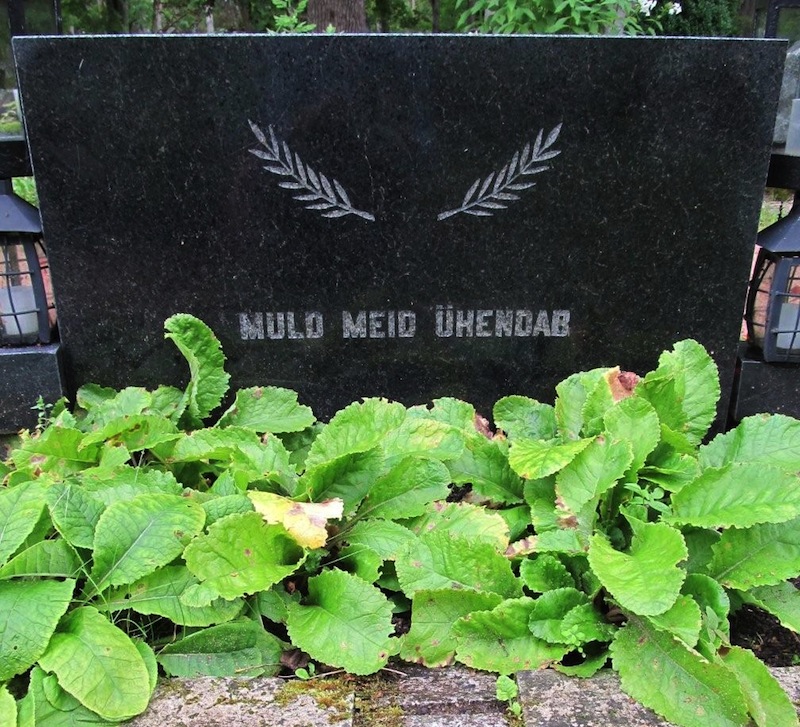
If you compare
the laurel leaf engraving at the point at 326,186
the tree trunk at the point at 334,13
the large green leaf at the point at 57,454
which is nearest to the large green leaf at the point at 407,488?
the large green leaf at the point at 57,454

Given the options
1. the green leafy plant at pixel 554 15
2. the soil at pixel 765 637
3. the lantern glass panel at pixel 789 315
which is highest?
the green leafy plant at pixel 554 15

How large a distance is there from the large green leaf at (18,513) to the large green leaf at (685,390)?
161 cm

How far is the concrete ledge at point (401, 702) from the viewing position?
1.48 meters

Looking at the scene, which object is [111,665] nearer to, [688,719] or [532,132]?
[688,719]

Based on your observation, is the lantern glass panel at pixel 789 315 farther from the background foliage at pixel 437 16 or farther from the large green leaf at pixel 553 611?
the background foliage at pixel 437 16

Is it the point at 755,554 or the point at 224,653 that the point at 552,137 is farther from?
the point at 224,653

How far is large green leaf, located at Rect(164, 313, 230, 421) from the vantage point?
8.22ft

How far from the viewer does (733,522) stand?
1.69m

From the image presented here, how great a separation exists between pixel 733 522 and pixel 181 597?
4.06 ft

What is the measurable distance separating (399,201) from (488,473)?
3.10ft

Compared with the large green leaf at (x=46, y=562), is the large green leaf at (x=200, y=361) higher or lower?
higher

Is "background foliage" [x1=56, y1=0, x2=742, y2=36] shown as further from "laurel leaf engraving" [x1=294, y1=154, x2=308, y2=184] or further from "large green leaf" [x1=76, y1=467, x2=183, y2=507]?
"large green leaf" [x1=76, y1=467, x2=183, y2=507]

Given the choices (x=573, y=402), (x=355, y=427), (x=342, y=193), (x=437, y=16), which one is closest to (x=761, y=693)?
(x=573, y=402)

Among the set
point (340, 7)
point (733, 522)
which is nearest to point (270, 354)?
point (733, 522)
